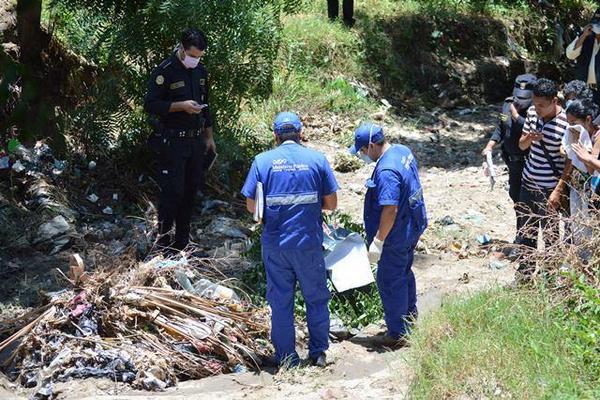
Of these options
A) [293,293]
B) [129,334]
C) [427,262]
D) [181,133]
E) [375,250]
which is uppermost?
[181,133]

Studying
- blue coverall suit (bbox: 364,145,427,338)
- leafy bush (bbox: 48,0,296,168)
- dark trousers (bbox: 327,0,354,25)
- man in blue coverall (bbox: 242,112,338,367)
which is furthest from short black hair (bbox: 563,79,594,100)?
dark trousers (bbox: 327,0,354,25)

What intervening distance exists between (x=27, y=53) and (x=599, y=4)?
9133 mm

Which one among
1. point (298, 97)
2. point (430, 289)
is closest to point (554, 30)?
point (298, 97)

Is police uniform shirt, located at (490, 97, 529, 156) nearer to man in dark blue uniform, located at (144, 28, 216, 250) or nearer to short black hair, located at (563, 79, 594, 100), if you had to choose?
short black hair, located at (563, 79, 594, 100)

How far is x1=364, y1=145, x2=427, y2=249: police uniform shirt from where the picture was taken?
5621 mm

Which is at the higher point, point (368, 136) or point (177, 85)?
point (177, 85)

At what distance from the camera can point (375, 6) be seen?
14.7 m

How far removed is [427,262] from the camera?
782 cm

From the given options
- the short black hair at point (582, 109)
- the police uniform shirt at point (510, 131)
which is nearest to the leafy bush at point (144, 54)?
the police uniform shirt at point (510, 131)

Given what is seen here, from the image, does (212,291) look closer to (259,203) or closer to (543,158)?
(259,203)

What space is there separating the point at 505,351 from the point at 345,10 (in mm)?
9654

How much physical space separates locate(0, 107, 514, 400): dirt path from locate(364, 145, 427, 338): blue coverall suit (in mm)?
254

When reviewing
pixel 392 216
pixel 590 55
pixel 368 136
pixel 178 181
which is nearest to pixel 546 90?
pixel 368 136

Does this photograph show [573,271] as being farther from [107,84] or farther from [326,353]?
[107,84]
